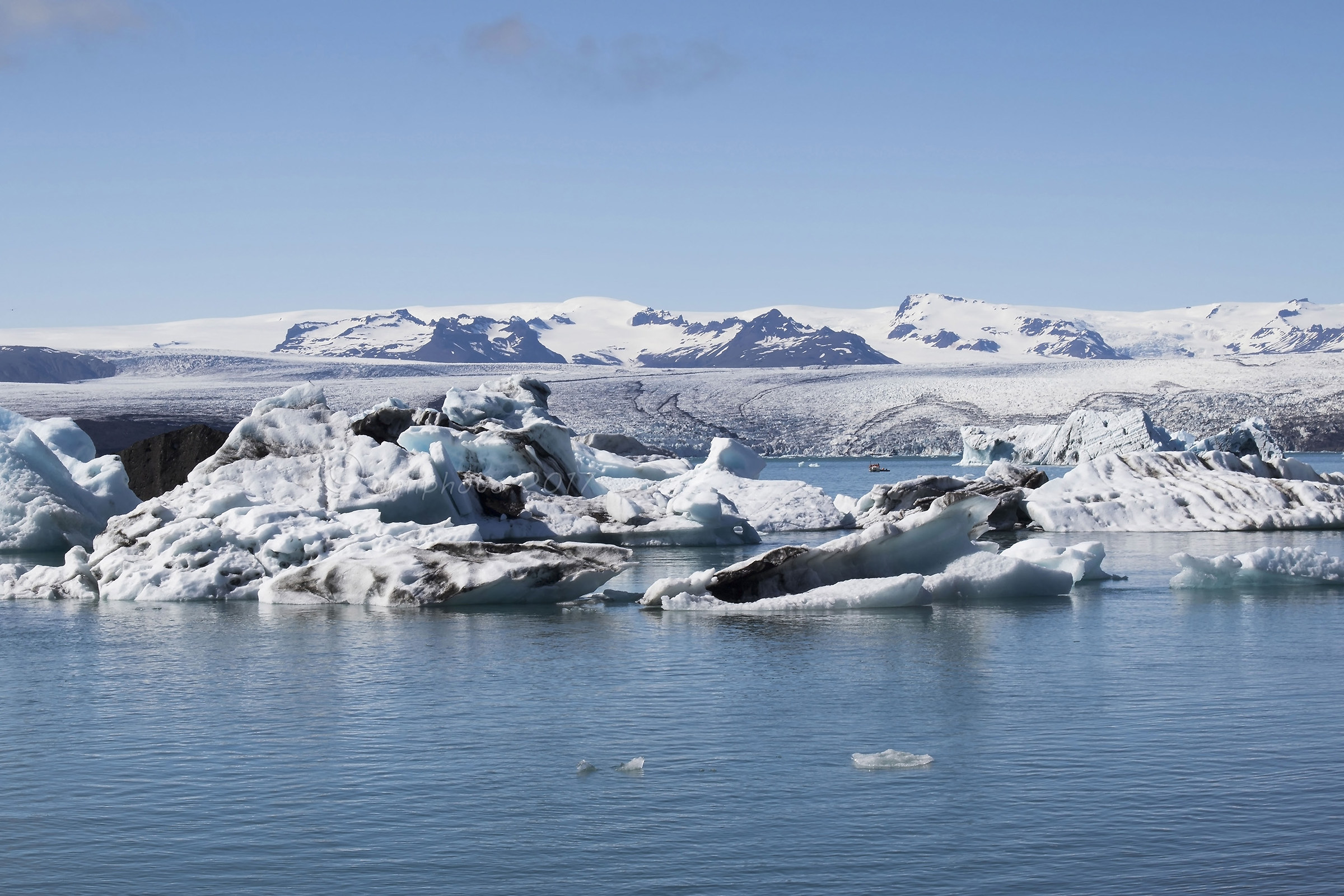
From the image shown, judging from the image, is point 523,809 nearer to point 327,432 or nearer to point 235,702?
point 235,702

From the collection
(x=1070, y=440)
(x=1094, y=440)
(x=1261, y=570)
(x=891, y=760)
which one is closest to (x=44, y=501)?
(x=1261, y=570)

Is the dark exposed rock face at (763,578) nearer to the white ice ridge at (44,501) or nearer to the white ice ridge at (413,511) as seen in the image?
the white ice ridge at (413,511)

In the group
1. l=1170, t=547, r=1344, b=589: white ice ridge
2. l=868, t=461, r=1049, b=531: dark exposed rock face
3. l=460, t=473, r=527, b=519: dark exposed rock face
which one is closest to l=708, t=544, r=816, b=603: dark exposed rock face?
l=1170, t=547, r=1344, b=589: white ice ridge

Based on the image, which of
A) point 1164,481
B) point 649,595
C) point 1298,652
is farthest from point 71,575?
point 1164,481

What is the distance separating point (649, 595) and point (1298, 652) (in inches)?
169

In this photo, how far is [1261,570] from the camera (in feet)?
36.9

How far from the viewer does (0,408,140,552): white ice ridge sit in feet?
53.3

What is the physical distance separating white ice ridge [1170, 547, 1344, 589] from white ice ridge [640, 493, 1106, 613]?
114 centimetres

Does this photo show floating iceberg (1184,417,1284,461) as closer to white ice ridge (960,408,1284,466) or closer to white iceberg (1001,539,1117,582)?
white ice ridge (960,408,1284,466)

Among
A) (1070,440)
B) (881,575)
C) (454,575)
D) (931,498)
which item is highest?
(1070,440)

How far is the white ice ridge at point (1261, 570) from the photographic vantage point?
36.8 feet

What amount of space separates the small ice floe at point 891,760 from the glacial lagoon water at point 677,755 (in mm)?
63

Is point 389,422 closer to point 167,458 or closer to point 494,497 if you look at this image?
point 167,458

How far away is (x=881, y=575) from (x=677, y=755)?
17.5 ft
